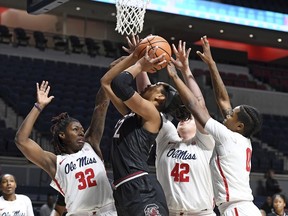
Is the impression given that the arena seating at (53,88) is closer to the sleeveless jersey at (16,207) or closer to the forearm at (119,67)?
the sleeveless jersey at (16,207)

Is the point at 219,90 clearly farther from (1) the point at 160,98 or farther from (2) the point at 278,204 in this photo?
(2) the point at 278,204

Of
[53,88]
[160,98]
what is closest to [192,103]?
[160,98]

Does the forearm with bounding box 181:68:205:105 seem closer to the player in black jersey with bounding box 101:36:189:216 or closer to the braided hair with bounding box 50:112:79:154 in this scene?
the player in black jersey with bounding box 101:36:189:216

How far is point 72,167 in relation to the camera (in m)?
4.55

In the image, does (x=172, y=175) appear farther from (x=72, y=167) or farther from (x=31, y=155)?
(x=31, y=155)

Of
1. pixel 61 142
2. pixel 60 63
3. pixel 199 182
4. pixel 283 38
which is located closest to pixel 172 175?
pixel 199 182

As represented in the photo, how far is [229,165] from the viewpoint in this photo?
4.27m

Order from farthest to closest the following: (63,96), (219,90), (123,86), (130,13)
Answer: (63,96) → (130,13) → (219,90) → (123,86)

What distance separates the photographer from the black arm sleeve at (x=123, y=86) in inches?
158

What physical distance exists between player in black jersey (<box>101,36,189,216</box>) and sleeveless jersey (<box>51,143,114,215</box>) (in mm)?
346

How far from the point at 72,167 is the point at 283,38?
1764 centimetres

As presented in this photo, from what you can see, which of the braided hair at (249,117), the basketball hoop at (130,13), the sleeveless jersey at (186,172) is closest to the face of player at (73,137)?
the sleeveless jersey at (186,172)

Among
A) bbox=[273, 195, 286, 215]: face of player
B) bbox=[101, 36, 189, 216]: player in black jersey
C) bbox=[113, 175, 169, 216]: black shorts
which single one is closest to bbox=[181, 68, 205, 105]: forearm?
bbox=[101, 36, 189, 216]: player in black jersey

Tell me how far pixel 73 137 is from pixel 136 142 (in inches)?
25.3
